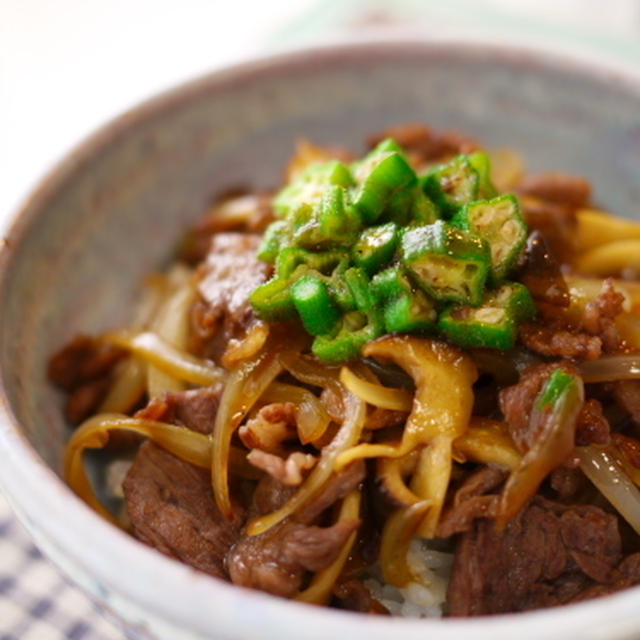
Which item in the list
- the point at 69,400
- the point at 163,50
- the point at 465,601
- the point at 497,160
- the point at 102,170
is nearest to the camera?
the point at 465,601

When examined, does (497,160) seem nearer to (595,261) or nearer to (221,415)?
(595,261)

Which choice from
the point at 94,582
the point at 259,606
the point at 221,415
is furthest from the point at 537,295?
the point at 94,582

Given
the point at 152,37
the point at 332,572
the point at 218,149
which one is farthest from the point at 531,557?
the point at 152,37

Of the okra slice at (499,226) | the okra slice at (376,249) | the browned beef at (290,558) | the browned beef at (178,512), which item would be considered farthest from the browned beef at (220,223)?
the browned beef at (290,558)

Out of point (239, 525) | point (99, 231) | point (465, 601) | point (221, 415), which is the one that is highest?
point (99, 231)

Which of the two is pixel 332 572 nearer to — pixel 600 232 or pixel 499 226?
pixel 499 226
